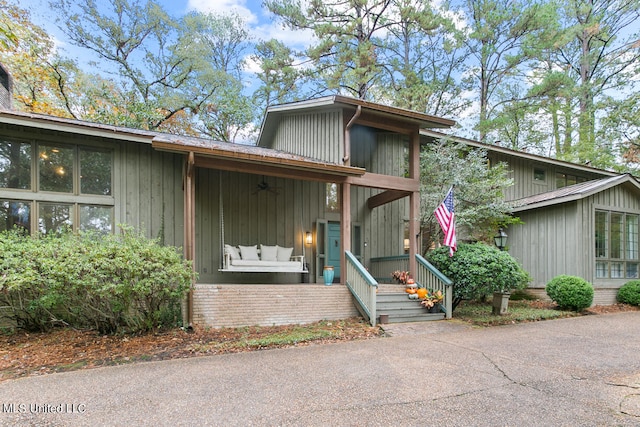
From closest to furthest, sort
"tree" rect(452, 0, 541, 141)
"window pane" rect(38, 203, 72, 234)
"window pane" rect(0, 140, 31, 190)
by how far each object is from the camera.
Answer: "window pane" rect(0, 140, 31, 190)
"window pane" rect(38, 203, 72, 234)
"tree" rect(452, 0, 541, 141)

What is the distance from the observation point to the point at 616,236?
11.2m

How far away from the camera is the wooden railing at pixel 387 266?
9891 mm

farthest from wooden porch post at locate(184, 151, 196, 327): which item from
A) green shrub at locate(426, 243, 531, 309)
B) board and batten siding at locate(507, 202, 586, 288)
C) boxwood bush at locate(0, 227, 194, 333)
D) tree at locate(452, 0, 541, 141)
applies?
tree at locate(452, 0, 541, 141)

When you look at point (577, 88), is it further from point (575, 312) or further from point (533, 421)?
point (533, 421)

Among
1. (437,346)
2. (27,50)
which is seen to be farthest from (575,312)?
(27,50)

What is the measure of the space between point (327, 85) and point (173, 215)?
41.9ft

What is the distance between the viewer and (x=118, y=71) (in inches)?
713

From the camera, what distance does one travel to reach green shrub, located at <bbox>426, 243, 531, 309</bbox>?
7.91 meters

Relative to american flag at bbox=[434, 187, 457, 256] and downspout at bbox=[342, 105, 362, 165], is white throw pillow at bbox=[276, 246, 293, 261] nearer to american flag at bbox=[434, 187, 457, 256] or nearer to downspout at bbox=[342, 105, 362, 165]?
downspout at bbox=[342, 105, 362, 165]

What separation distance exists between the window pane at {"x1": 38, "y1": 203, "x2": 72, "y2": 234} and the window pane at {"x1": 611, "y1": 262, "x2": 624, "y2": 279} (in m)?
15.1

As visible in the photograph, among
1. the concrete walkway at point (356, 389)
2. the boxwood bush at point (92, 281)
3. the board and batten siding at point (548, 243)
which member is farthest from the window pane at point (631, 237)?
the boxwood bush at point (92, 281)

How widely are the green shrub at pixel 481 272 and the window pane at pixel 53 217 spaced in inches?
348

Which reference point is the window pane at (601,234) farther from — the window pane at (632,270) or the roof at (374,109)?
the roof at (374,109)

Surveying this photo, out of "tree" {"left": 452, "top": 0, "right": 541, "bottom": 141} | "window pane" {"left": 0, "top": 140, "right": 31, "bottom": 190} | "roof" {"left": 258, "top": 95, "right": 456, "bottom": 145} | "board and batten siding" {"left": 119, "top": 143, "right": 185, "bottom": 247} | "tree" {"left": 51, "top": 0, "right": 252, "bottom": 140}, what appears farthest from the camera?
"tree" {"left": 452, "top": 0, "right": 541, "bottom": 141}
